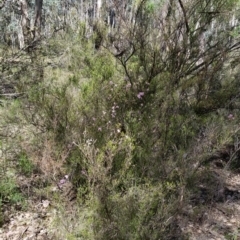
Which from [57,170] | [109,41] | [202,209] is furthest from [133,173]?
[109,41]

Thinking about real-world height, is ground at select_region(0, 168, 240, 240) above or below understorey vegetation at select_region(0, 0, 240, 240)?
below

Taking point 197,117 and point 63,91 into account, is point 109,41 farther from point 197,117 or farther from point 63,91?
point 197,117

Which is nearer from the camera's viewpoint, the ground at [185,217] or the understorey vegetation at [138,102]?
the understorey vegetation at [138,102]

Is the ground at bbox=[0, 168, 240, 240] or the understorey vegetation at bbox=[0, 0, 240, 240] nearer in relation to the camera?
the understorey vegetation at bbox=[0, 0, 240, 240]

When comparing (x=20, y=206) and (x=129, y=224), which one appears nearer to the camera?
(x=129, y=224)

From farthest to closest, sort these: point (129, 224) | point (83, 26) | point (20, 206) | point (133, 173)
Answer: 1. point (83, 26)
2. point (20, 206)
3. point (133, 173)
4. point (129, 224)

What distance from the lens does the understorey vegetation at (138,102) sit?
100 inches

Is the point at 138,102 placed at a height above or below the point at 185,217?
above

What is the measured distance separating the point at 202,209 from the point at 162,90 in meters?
1.23

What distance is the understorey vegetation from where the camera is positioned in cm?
255

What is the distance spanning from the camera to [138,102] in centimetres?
310

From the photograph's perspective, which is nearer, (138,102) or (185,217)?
(185,217)

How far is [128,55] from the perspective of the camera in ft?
10.5

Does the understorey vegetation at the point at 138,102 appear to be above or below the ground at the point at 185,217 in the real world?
above
